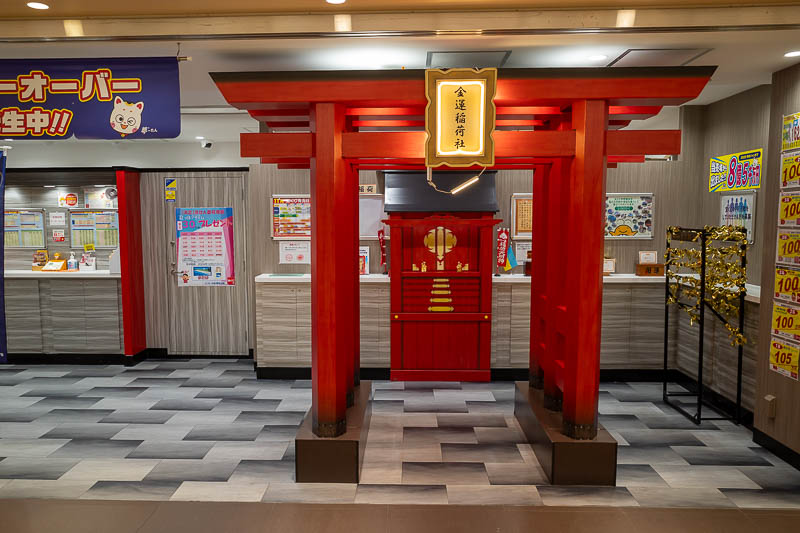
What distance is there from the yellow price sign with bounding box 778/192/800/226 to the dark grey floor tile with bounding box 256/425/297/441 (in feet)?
13.9

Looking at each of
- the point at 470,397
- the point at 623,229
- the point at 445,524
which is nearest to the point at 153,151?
the point at 470,397

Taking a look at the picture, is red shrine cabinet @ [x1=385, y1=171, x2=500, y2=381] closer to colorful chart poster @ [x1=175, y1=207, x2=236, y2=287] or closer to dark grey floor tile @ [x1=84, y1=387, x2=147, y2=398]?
colorful chart poster @ [x1=175, y1=207, x2=236, y2=287]

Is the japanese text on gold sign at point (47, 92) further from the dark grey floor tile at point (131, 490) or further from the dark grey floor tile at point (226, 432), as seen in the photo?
the dark grey floor tile at point (226, 432)

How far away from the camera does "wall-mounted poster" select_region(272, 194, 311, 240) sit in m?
6.32

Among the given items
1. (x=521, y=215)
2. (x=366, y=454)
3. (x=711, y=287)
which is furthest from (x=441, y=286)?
(x=711, y=287)

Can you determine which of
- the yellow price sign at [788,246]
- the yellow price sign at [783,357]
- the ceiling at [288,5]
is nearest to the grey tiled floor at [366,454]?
the yellow price sign at [783,357]

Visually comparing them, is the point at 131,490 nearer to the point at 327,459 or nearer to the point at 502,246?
the point at 327,459

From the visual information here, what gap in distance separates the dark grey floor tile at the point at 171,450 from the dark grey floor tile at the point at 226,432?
125mm

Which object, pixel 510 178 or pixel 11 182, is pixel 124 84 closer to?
pixel 510 178

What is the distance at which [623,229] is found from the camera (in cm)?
639

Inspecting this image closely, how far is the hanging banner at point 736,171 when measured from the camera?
16.9 ft

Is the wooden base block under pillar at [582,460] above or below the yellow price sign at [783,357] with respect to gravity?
below

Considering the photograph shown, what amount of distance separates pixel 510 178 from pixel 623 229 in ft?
4.92

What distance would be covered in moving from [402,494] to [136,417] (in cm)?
287
